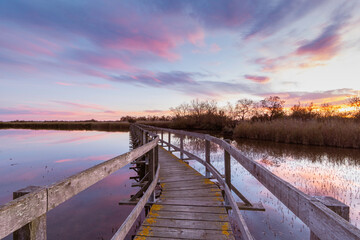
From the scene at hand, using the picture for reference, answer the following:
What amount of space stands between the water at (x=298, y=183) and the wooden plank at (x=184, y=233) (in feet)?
6.97

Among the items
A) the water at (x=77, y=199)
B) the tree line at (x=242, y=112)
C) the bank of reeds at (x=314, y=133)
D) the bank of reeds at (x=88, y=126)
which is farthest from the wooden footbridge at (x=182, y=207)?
the bank of reeds at (x=88, y=126)

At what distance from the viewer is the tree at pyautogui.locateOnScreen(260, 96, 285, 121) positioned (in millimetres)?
40875

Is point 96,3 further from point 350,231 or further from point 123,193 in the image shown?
point 350,231

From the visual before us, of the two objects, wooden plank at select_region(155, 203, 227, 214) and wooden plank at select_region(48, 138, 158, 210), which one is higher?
wooden plank at select_region(48, 138, 158, 210)

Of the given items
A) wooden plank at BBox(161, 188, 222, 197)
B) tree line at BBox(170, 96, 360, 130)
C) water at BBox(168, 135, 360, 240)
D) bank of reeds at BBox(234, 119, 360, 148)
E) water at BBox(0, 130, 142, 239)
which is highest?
tree line at BBox(170, 96, 360, 130)

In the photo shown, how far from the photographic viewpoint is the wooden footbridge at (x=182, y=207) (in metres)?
1.04

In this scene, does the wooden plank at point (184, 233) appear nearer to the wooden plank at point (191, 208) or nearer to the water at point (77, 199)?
the wooden plank at point (191, 208)

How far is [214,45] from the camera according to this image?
59.0 feet

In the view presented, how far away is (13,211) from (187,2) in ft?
51.4

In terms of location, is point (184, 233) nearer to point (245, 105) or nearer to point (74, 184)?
point (74, 184)

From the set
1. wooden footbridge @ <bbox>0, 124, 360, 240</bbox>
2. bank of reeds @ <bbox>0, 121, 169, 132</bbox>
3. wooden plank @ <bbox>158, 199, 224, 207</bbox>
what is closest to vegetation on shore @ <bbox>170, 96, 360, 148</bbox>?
bank of reeds @ <bbox>0, 121, 169, 132</bbox>

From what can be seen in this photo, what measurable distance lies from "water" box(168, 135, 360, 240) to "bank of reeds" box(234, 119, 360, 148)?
135cm

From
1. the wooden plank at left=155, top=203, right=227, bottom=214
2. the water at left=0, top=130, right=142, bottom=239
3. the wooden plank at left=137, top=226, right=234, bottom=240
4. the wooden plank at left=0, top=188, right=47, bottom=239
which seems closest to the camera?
the wooden plank at left=0, top=188, right=47, bottom=239

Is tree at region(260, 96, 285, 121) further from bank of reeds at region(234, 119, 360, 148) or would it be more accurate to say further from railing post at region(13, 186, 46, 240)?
railing post at region(13, 186, 46, 240)
